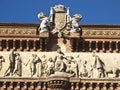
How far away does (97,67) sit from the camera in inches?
883

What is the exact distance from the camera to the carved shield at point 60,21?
23000mm

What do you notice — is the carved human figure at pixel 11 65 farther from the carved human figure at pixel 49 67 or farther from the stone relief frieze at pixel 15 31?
the carved human figure at pixel 49 67

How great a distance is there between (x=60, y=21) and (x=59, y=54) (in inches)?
54.4

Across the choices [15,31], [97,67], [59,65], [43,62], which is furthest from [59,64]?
[15,31]

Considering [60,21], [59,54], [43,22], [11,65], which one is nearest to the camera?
[11,65]

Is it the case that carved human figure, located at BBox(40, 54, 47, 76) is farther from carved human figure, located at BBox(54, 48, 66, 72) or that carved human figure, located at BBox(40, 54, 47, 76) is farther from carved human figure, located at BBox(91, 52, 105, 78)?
carved human figure, located at BBox(91, 52, 105, 78)

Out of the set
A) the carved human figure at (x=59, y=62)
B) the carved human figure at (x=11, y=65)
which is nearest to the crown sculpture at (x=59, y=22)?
the carved human figure at (x=59, y=62)

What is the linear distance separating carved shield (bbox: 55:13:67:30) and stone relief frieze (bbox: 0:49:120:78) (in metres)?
1.01

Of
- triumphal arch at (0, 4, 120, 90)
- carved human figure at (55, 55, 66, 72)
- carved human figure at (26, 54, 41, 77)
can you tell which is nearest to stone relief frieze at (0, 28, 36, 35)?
triumphal arch at (0, 4, 120, 90)

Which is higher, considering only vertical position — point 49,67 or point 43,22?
point 43,22

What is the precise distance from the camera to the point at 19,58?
22.6 meters

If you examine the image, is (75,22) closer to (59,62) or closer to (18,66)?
(59,62)

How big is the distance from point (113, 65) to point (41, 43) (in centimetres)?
290

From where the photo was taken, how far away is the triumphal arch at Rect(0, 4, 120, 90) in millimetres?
22109
